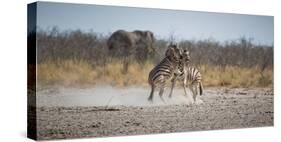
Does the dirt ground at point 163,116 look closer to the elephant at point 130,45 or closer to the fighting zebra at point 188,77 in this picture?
the fighting zebra at point 188,77

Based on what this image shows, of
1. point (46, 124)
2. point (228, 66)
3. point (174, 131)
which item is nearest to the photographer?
point (46, 124)

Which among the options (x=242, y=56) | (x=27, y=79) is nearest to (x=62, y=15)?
(x=27, y=79)

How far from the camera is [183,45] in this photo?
36.9 feet

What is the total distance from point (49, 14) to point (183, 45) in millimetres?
2992

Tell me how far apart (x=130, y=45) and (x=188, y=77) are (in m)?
1.49

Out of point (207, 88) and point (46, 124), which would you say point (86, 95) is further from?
point (207, 88)

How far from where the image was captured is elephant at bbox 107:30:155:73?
34.3 feet

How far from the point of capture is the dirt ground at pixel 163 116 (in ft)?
32.0

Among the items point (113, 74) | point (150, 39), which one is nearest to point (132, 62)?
point (113, 74)

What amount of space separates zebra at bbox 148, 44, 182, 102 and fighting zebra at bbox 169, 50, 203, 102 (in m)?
0.11

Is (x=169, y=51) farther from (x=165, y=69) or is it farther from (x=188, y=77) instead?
(x=188, y=77)

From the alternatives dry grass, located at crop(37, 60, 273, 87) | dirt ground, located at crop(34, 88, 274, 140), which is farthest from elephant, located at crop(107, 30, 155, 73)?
dirt ground, located at crop(34, 88, 274, 140)

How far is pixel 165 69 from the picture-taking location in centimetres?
1103

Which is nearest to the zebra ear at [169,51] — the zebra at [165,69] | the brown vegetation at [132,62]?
the zebra at [165,69]
